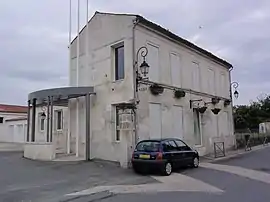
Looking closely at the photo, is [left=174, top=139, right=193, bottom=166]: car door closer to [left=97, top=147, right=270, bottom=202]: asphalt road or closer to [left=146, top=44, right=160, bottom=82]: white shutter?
[left=97, top=147, right=270, bottom=202]: asphalt road

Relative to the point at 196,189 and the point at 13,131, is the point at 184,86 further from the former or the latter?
the point at 13,131

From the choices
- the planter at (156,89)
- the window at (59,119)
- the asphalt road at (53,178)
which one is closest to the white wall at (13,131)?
the window at (59,119)

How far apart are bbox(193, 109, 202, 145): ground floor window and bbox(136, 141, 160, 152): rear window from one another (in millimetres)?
7730

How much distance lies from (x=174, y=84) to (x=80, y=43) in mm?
6308

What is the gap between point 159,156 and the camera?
12094 mm

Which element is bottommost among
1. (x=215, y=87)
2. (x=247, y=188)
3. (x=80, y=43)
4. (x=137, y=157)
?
(x=247, y=188)

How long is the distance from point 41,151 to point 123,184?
802cm

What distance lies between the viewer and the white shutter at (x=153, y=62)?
16.5 meters

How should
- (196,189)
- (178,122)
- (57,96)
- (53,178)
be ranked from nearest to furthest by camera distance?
(196,189) < (53,178) < (57,96) < (178,122)

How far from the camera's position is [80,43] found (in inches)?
770

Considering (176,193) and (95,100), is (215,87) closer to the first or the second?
(95,100)

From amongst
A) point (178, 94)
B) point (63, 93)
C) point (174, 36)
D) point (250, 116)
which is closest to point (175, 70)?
point (178, 94)

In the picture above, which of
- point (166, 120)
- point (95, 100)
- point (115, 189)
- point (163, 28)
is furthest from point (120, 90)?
point (115, 189)

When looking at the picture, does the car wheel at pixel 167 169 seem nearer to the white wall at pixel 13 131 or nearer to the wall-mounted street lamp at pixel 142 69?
the wall-mounted street lamp at pixel 142 69
